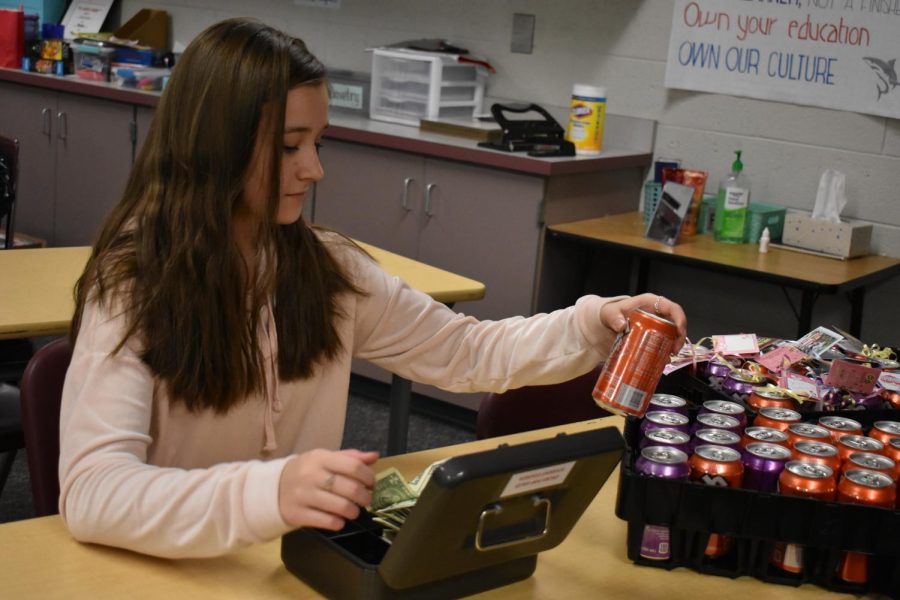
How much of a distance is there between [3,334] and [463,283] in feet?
3.42

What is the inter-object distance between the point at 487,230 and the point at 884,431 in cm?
221

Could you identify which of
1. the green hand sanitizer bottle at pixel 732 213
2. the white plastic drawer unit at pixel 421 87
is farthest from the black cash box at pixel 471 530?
the white plastic drawer unit at pixel 421 87

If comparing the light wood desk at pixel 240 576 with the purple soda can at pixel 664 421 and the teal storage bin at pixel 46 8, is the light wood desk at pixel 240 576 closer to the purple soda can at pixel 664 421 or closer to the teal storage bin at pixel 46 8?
the purple soda can at pixel 664 421

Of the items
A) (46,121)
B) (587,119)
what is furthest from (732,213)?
(46,121)

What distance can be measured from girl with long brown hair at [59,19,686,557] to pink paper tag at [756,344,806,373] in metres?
0.26

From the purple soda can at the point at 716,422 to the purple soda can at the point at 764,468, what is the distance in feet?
0.27

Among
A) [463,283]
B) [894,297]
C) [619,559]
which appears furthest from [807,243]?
[619,559]

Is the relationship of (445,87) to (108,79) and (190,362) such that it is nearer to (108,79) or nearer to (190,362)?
(108,79)

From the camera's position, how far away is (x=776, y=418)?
1469 millimetres

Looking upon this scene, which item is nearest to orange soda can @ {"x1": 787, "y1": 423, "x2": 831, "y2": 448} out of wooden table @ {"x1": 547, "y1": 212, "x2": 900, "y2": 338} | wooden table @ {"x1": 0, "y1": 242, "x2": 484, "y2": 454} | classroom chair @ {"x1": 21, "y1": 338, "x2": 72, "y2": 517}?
classroom chair @ {"x1": 21, "y1": 338, "x2": 72, "y2": 517}

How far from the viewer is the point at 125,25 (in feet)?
16.7

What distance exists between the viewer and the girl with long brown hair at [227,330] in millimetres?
1212

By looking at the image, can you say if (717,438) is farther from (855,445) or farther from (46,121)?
(46,121)

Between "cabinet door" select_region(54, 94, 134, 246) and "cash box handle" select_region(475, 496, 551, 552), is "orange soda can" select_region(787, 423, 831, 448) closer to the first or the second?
"cash box handle" select_region(475, 496, 551, 552)
